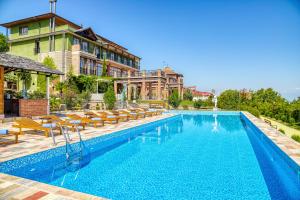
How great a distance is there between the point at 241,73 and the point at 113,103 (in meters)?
18.9

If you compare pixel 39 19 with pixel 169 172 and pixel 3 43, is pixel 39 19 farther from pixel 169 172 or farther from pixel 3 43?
Result: pixel 169 172

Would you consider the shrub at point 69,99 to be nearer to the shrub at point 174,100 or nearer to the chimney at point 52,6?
the shrub at point 174,100

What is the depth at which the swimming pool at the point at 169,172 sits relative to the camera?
13.6ft

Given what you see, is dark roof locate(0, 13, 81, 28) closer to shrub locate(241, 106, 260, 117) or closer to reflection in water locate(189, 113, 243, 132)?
reflection in water locate(189, 113, 243, 132)

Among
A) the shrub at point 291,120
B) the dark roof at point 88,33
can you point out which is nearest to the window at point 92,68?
the dark roof at point 88,33

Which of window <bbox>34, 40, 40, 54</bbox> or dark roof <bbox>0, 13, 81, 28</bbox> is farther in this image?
window <bbox>34, 40, 40, 54</bbox>

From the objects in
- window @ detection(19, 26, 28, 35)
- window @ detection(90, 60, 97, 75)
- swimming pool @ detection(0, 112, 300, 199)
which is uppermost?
window @ detection(19, 26, 28, 35)

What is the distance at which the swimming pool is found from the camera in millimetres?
4152

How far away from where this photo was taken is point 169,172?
16.9 feet

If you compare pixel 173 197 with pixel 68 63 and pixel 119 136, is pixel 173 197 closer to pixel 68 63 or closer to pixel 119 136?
pixel 119 136

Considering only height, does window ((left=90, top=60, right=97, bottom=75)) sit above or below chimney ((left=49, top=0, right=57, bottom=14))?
below

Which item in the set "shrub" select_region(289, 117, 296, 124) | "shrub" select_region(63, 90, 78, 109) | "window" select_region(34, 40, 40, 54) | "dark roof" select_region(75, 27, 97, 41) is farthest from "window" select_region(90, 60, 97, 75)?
"shrub" select_region(289, 117, 296, 124)

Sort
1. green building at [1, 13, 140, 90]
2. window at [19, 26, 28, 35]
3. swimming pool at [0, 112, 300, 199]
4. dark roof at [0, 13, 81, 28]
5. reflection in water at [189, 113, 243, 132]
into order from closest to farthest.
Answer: swimming pool at [0, 112, 300, 199] → reflection in water at [189, 113, 243, 132] → green building at [1, 13, 140, 90] → dark roof at [0, 13, 81, 28] → window at [19, 26, 28, 35]

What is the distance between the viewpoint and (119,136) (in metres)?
8.91
